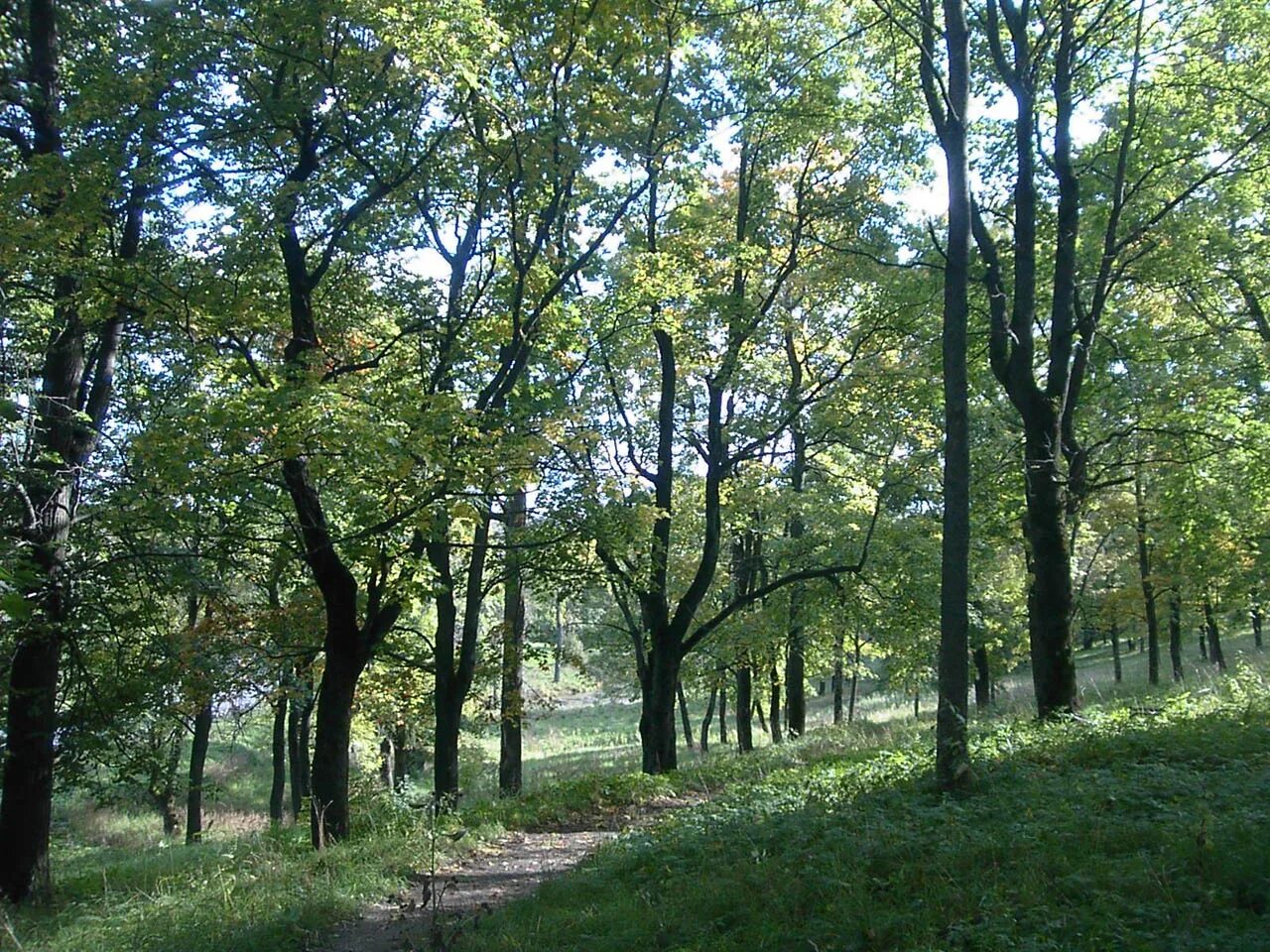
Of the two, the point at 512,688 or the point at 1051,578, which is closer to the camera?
the point at 1051,578

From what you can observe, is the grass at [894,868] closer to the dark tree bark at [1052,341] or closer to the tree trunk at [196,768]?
the dark tree bark at [1052,341]

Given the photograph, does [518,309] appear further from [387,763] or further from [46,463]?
[387,763]

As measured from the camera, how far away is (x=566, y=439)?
36.8 ft

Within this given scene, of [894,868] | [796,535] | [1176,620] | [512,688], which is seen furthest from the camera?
[1176,620]

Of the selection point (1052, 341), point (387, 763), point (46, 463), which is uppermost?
point (1052, 341)

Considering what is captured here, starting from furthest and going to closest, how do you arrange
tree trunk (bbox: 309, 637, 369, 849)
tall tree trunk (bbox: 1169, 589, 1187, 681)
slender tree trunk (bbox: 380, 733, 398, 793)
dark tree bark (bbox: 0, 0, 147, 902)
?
slender tree trunk (bbox: 380, 733, 398, 793), tall tree trunk (bbox: 1169, 589, 1187, 681), tree trunk (bbox: 309, 637, 369, 849), dark tree bark (bbox: 0, 0, 147, 902)

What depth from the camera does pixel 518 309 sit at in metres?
→ 10.9

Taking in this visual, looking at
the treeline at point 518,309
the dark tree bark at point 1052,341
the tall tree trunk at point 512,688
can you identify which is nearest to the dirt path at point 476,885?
the treeline at point 518,309

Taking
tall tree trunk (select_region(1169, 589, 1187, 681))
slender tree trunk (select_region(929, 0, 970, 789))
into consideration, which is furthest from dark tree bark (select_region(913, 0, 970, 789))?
tall tree trunk (select_region(1169, 589, 1187, 681))

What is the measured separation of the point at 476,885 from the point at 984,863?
204 inches

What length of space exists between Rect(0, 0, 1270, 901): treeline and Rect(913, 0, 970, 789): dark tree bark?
0.19ft

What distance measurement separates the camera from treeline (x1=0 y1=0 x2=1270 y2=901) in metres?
8.88

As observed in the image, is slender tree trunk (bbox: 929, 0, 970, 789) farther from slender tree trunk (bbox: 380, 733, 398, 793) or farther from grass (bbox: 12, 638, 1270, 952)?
slender tree trunk (bbox: 380, 733, 398, 793)

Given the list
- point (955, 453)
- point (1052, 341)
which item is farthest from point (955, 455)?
point (1052, 341)
